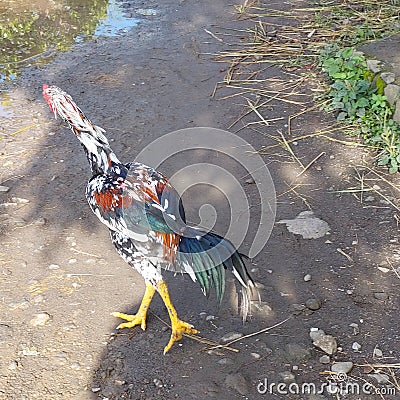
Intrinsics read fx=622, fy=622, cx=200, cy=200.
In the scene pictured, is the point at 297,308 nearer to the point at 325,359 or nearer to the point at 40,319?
the point at 325,359

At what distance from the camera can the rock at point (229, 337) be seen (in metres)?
3.50

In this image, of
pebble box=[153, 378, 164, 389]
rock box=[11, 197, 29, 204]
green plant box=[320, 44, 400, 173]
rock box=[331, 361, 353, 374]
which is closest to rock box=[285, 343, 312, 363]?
rock box=[331, 361, 353, 374]

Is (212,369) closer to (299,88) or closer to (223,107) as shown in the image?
(223,107)

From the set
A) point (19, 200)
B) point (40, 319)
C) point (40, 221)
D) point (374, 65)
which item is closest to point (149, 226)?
point (40, 319)

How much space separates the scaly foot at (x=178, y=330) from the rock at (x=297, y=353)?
1.79ft

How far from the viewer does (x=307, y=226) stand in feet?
14.5

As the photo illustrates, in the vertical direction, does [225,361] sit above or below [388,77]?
below

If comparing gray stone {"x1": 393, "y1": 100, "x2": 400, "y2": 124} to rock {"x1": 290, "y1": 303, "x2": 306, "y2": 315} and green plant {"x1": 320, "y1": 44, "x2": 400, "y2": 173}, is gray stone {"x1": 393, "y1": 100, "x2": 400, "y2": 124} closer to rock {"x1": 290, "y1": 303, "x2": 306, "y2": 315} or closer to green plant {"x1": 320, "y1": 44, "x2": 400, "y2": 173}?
green plant {"x1": 320, "y1": 44, "x2": 400, "y2": 173}

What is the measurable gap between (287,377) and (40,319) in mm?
1501

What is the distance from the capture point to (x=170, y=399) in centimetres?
318

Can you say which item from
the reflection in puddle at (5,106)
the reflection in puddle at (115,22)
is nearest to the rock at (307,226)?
the reflection in puddle at (5,106)

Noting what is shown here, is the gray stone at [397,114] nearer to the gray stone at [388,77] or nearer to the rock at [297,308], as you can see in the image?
the gray stone at [388,77]

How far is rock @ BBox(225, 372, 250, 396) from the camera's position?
3193 millimetres

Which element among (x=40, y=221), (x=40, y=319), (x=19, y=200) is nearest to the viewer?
(x=40, y=319)
